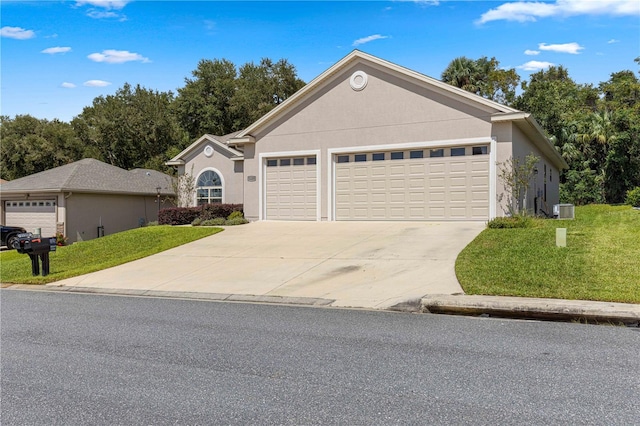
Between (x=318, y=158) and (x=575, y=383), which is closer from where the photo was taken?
(x=575, y=383)

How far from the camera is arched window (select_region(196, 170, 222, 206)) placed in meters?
25.1

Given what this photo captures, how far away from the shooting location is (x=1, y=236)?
2352 centimetres

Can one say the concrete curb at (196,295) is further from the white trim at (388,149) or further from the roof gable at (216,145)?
the roof gable at (216,145)

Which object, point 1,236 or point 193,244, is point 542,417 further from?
point 1,236

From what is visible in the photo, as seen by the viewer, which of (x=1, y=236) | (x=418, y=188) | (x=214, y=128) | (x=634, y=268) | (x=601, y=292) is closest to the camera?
(x=601, y=292)

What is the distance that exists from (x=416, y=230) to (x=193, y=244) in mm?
7471

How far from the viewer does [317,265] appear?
1222 cm

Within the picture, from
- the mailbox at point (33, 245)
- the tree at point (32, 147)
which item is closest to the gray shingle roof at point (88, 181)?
the mailbox at point (33, 245)

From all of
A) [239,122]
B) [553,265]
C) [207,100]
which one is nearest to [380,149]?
[553,265]

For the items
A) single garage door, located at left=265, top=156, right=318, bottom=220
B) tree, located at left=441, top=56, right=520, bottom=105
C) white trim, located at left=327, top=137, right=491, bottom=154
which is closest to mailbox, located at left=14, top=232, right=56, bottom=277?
single garage door, located at left=265, top=156, right=318, bottom=220

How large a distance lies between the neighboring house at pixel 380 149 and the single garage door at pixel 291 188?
0.04 metres

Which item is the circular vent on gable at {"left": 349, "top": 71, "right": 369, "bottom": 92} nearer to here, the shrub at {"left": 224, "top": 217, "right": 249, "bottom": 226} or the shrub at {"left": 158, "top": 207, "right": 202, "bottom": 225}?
the shrub at {"left": 224, "top": 217, "right": 249, "bottom": 226}

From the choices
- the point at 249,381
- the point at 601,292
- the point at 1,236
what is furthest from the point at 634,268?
the point at 1,236

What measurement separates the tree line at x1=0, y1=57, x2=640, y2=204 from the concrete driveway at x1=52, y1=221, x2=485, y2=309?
1027 inches
